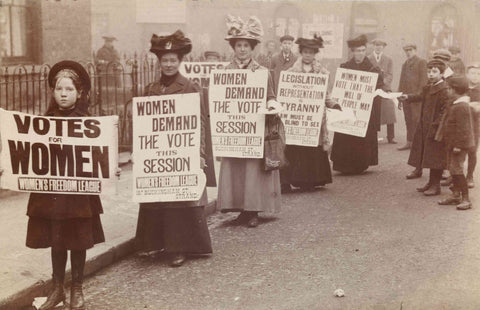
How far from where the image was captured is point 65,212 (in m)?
5.34

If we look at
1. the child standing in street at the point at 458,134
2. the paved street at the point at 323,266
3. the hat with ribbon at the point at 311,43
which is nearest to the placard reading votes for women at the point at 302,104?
the hat with ribbon at the point at 311,43

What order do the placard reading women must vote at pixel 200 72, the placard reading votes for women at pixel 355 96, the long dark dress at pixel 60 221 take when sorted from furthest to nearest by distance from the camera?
the placard reading votes for women at pixel 355 96
the placard reading women must vote at pixel 200 72
the long dark dress at pixel 60 221

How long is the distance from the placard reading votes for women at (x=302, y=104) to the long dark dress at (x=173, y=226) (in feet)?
10.5

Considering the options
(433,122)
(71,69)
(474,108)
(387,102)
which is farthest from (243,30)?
(387,102)

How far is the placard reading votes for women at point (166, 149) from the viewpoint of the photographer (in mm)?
6574

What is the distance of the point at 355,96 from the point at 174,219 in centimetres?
531

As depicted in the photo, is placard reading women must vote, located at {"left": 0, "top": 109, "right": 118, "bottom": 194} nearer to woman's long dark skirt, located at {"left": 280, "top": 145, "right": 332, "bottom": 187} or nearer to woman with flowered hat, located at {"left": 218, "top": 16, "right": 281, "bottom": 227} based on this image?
woman with flowered hat, located at {"left": 218, "top": 16, "right": 281, "bottom": 227}

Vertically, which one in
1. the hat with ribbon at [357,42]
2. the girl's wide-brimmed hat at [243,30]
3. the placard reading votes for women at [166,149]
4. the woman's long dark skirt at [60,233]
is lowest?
the woman's long dark skirt at [60,233]

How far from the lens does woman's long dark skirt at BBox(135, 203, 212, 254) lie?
6887 millimetres

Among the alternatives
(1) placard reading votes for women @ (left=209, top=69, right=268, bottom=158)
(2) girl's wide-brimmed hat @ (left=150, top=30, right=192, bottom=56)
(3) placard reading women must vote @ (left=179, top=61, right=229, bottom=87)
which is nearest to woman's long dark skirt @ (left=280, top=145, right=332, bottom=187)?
(3) placard reading women must vote @ (left=179, top=61, right=229, bottom=87)

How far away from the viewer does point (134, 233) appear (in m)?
7.50

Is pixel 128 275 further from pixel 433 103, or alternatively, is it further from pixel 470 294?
pixel 433 103

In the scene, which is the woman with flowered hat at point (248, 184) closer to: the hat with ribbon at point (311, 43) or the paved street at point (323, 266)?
the paved street at point (323, 266)

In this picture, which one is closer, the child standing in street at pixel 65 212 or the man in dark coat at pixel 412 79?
the child standing in street at pixel 65 212
